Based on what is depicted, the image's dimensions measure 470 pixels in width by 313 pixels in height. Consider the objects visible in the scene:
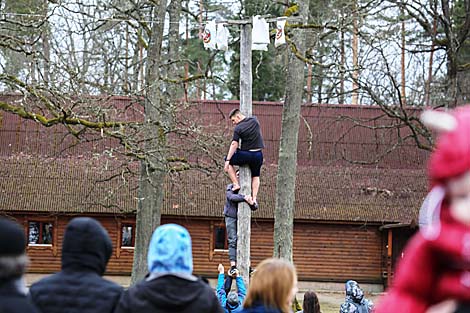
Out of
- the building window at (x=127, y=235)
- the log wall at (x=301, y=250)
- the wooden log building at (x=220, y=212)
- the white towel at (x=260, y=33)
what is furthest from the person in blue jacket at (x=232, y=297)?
the building window at (x=127, y=235)

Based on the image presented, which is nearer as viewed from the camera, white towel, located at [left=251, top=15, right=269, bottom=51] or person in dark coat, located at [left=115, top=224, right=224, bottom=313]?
person in dark coat, located at [left=115, top=224, right=224, bottom=313]

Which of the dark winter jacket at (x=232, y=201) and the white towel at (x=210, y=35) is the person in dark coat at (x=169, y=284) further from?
the white towel at (x=210, y=35)

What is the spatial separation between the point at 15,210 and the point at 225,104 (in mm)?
9678

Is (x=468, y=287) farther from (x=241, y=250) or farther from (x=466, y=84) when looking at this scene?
(x=466, y=84)

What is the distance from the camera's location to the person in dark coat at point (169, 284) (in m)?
4.59

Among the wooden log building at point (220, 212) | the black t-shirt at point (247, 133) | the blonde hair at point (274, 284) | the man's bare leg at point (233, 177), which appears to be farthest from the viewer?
the wooden log building at point (220, 212)

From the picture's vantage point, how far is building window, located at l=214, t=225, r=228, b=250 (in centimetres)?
3269

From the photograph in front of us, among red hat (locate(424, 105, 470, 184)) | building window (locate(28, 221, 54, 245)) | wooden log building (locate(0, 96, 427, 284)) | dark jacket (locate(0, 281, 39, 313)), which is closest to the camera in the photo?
red hat (locate(424, 105, 470, 184))

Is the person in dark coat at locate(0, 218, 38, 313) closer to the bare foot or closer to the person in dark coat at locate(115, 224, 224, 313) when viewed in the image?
the person in dark coat at locate(115, 224, 224, 313)

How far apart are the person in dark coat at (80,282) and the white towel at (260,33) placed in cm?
870

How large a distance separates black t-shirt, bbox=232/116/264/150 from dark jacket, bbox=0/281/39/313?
27.7 feet

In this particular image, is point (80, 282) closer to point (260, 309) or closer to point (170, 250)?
point (170, 250)

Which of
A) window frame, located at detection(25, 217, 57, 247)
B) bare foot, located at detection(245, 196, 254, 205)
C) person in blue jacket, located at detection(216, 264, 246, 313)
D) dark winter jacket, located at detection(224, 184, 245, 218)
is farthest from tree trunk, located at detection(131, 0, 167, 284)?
person in blue jacket, located at detection(216, 264, 246, 313)

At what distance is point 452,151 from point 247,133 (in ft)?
32.8
